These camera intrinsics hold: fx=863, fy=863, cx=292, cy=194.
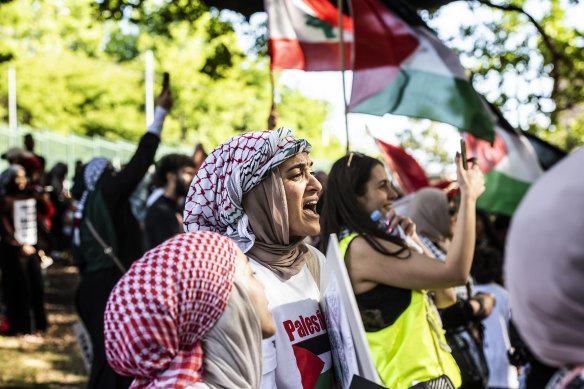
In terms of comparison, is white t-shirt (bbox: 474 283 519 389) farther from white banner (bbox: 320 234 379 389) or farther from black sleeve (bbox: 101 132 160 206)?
→ white banner (bbox: 320 234 379 389)

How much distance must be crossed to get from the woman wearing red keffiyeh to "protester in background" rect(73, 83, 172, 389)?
164 inches

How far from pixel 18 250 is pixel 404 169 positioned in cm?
501

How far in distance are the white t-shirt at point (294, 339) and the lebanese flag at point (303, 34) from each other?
139 inches

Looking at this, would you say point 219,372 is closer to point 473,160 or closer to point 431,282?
point 431,282

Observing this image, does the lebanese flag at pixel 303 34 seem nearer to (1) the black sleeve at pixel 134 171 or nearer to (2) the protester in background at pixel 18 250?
(1) the black sleeve at pixel 134 171

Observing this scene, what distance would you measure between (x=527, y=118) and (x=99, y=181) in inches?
282

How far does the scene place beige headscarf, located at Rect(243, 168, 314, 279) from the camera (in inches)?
117

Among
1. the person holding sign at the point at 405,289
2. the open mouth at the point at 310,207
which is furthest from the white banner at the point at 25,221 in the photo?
the open mouth at the point at 310,207

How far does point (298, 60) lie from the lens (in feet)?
21.7

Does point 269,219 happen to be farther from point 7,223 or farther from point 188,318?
point 7,223

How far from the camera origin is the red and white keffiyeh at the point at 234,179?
2.93 m

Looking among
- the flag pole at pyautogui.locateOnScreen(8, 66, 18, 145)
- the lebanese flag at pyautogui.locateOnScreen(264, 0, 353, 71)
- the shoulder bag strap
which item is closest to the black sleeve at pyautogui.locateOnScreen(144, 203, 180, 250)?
the shoulder bag strap

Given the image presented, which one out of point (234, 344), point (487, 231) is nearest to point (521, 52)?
point (487, 231)

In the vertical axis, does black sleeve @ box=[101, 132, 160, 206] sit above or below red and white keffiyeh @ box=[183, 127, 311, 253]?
below
